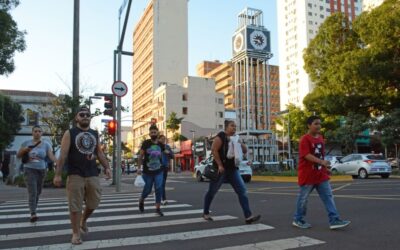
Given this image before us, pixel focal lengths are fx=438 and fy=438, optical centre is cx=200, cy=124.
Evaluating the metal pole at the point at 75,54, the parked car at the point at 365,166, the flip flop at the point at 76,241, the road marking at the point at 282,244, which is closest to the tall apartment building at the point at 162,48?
the parked car at the point at 365,166

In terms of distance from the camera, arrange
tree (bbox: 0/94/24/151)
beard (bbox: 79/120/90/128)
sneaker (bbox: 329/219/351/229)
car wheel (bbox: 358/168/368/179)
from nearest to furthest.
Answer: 1. beard (bbox: 79/120/90/128)
2. sneaker (bbox: 329/219/351/229)
3. car wheel (bbox: 358/168/368/179)
4. tree (bbox: 0/94/24/151)

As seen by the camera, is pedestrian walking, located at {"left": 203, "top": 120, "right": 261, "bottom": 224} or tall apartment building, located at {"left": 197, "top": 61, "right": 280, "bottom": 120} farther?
tall apartment building, located at {"left": 197, "top": 61, "right": 280, "bottom": 120}

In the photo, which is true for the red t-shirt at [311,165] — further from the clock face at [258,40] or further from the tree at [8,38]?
the clock face at [258,40]

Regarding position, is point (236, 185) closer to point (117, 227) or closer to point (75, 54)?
point (117, 227)

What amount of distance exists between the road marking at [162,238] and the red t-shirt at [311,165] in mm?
983

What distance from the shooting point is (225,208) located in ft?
31.2

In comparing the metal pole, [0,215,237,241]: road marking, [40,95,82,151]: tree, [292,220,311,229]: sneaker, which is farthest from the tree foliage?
[292,220,311,229]: sneaker

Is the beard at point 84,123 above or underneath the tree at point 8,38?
underneath

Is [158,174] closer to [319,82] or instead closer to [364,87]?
[364,87]

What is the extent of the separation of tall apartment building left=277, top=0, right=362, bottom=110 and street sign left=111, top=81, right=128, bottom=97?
368ft

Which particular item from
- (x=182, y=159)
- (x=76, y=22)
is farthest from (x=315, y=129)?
(x=182, y=159)

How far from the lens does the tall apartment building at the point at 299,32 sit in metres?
129

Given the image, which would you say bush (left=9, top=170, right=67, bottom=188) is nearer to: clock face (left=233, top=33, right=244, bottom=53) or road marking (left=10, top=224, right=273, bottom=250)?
road marking (left=10, top=224, right=273, bottom=250)

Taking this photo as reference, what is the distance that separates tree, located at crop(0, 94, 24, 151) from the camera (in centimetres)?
4447
